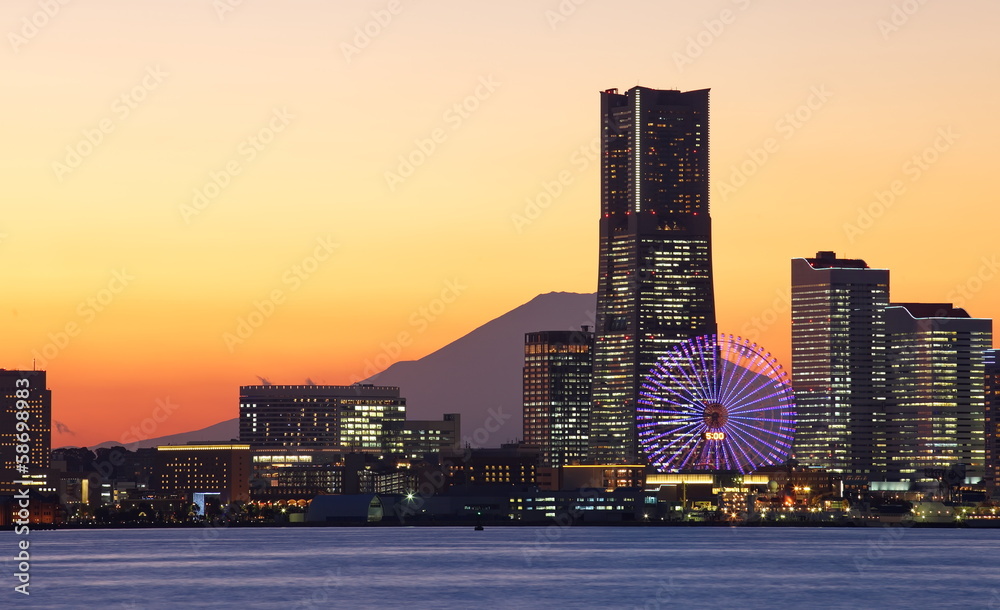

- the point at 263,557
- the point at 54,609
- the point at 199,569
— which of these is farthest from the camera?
the point at 263,557

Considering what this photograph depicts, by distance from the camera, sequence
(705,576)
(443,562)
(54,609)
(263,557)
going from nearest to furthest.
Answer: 1. (54,609)
2. (705,576)
3. (443,562)
4. (263,557)

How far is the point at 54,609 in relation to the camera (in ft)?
398

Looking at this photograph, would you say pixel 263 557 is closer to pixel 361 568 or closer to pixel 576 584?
pixel 361 568

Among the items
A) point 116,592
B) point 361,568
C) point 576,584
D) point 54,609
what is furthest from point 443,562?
point 54,609

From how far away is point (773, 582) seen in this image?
148500mm

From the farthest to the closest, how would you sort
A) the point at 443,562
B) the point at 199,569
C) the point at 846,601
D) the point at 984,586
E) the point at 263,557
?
1. the point at 263,557
2. the point at 443,562
3. the point at 199,569
4. the point at 984,586
5. the point at 846,601

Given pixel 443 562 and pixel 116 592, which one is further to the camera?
pixel 443 562

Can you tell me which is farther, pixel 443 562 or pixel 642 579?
pixel 443 562

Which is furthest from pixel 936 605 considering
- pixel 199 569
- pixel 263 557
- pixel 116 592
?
pixel 263 557

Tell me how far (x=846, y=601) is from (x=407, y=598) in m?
31.5

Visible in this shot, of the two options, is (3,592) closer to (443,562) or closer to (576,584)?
(576,584)

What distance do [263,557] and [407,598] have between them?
7074cm

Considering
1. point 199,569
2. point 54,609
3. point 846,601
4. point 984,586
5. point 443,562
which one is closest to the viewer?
point 54,609

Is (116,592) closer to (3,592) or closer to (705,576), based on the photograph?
(3,592)
